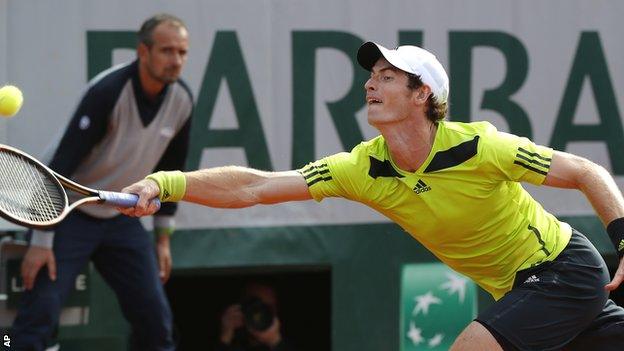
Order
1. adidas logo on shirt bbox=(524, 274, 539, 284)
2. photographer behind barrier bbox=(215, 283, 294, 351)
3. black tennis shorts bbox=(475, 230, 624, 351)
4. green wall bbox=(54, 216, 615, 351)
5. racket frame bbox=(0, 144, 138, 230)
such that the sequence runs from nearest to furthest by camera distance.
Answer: racket frame bbox=(0, 144, 138, 230) < black tennis shorts bbox=(475, 230, 624, 351) < adidas logo on shirt bbox=(524, 274, 539, 284) < green wall bbox=(54, 216, 615, 351) < photographer behind barrier bbox=(215, 283, 294, 351)

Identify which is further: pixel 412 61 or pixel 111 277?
pixel 111 277

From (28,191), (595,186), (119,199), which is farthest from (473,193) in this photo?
(28,191)

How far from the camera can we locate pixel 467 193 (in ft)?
15.6

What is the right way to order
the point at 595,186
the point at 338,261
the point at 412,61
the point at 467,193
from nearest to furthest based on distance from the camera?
the point at 595,186, the point at 467,193, the point at 412,61, the point at 338,261

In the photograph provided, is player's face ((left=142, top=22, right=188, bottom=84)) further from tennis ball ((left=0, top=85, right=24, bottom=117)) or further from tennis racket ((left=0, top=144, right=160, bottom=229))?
tennis racket ((left=0, top=144, right=160, bottom=229))

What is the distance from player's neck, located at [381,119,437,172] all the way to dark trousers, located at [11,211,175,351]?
1790 millimetres

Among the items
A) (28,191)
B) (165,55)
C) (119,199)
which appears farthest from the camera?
(165,55)

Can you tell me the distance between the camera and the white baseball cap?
4840 millimetres

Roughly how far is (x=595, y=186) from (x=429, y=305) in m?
2.64

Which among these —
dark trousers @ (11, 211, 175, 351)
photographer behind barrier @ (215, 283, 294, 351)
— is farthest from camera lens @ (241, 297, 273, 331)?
dark trousers @ (11, 211, 175, 351)

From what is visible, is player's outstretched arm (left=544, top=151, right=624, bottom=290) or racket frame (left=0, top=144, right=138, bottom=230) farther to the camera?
player's outstretched arm (left=544, top=151, right=624, bottom=290)

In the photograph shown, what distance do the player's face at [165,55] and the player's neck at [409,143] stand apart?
152 centimetres

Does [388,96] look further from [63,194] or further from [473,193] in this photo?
[63,194]

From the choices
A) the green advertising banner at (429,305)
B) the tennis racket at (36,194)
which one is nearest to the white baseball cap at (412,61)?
the tennis racket at (36,194)
